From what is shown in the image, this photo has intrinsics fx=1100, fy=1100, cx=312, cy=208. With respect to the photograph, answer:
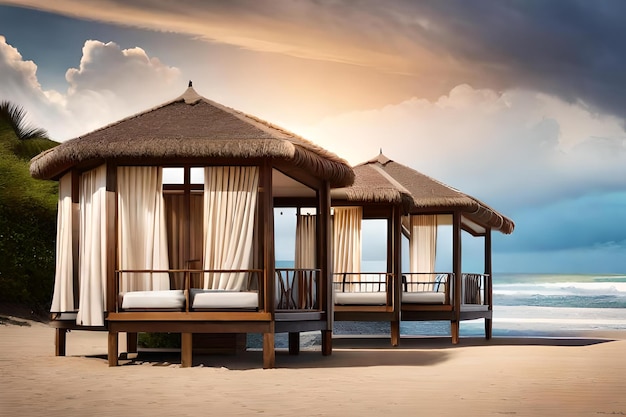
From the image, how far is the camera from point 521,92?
49.0 m

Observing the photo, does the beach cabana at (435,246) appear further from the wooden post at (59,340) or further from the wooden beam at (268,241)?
the wooden post at (59,340)

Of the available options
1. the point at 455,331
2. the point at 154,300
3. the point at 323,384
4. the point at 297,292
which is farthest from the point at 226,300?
the point at 455,331

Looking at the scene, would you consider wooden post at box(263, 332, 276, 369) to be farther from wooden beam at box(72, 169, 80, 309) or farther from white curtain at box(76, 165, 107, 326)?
wooden beam at box(72, 169, 80, 309)

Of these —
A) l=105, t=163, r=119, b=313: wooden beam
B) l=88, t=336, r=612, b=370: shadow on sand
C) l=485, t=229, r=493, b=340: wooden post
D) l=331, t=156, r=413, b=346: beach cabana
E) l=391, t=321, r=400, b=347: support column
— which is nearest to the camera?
l=105, t=163, r=119, b=313: wooden beam

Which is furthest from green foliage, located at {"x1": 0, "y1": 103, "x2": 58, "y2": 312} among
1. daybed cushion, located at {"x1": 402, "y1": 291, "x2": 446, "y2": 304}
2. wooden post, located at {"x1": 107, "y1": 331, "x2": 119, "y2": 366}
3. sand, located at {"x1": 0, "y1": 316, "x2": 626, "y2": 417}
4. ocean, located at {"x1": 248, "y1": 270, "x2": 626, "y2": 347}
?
ocean, located at {"x1": 248, "y1": 270, "x2": 626, "y2": 347}

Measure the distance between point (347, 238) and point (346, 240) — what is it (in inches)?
1.6

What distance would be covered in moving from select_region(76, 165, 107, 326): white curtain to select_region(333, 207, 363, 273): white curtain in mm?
5933

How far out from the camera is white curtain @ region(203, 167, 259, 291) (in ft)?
40.4

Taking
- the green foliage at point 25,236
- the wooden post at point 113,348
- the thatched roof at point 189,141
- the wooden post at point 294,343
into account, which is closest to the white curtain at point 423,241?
the wooden post at point 294,343

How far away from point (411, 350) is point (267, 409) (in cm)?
744

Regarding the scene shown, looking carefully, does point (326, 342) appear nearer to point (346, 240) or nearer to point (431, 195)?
point (346, 240)

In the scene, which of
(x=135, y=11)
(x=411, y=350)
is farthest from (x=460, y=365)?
(x=135, y=11)

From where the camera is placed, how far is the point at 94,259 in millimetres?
12391

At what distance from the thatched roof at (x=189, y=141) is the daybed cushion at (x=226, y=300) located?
1502mm
